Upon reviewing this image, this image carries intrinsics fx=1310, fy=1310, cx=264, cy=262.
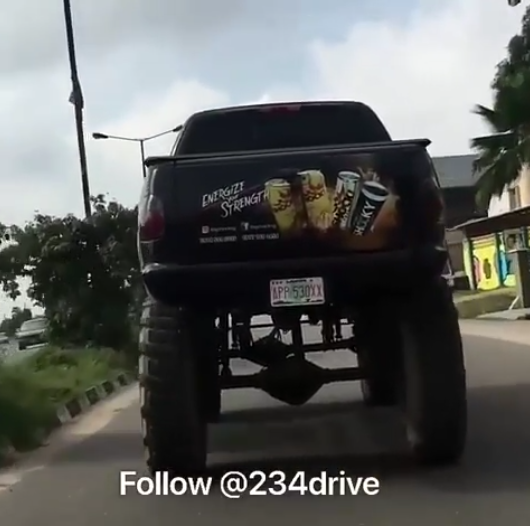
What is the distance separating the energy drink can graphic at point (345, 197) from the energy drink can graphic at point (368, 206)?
3cm

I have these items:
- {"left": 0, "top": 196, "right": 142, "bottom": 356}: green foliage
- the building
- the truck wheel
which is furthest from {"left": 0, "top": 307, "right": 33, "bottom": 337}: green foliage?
the building

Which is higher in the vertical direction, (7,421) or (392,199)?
(392,199)

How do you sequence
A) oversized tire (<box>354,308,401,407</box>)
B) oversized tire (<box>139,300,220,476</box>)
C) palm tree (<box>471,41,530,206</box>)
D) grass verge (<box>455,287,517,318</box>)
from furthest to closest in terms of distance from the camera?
grass verge (<box>455,287,517,318</box>) → palm tree (<box>471,41,530,206</box>) → oversized tire (<box>354,308,401,407</box>) → oversized tire (<box>139,300,220,476</box>)

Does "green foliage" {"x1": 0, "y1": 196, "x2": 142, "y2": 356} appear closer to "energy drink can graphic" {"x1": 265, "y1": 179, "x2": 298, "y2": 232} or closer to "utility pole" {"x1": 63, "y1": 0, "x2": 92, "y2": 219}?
"utility pole" {"x1": 63, "y1": 0, "x2": 92, "y2": 219}

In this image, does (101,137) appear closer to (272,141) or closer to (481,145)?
(481,145)

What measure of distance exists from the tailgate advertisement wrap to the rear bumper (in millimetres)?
129

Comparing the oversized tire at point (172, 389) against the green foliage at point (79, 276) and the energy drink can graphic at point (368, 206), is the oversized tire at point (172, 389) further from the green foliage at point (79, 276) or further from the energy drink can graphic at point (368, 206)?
the green foliage at point (79, 276)

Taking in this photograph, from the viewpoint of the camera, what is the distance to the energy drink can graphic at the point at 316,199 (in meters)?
8.05

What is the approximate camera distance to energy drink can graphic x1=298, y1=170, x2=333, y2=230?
805 centimetres

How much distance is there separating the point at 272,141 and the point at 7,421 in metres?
4.42

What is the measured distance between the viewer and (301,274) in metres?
8.09

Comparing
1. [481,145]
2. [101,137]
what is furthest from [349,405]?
[101,137]

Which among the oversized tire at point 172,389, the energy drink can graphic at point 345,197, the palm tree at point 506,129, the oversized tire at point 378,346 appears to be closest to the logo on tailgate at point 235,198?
the energy drink can graphic at point 345,197

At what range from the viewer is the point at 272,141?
390 inches
